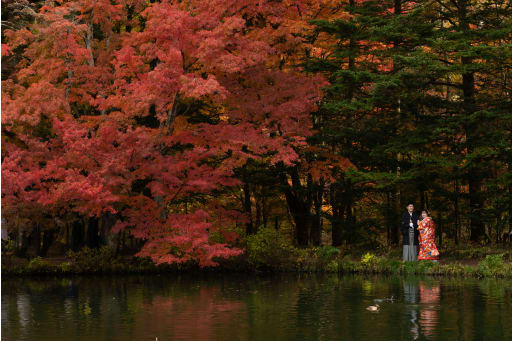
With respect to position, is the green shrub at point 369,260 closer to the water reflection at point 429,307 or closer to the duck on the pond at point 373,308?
the water reflection at point 429,307

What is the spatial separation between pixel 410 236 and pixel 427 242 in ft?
1.93

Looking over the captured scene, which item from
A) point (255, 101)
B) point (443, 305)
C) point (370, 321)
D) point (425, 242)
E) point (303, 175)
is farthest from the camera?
point (303, 175)

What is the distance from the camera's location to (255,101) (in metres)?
27.5

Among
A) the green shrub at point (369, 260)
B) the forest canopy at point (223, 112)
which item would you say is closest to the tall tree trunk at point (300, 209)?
the forest canopy at point (223, 112)

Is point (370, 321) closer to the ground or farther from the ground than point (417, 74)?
closer to the ground

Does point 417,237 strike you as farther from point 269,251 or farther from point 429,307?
point 429,307

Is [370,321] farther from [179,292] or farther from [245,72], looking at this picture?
[245,72]

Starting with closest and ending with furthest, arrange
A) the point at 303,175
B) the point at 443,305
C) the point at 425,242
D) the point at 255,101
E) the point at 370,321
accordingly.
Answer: the point at 370,321
the point at 443,305
the point at 425,242
the point at 255,101
the point at 303,175

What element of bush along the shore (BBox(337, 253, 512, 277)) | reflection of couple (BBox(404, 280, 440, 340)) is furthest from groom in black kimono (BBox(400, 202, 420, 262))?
reflection of couple (BBox(404, 280, 440, 340))

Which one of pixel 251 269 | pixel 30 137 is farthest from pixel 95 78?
pixel 251 269

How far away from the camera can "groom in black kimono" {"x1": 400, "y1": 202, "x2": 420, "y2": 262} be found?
25656 mm

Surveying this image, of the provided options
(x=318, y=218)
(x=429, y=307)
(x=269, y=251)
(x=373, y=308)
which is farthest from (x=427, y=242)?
(x=373, y=308)

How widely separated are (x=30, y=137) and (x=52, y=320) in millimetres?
13216

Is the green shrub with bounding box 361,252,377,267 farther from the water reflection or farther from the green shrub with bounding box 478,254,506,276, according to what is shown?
the water reflection
